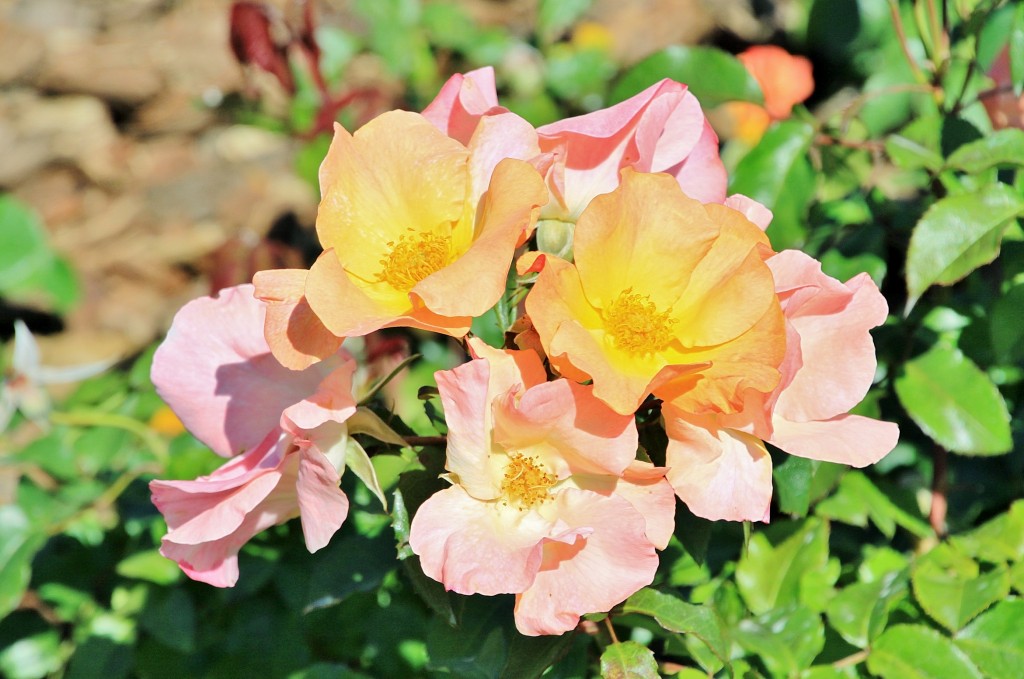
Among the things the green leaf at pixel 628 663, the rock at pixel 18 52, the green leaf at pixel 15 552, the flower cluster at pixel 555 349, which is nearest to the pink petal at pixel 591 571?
the flower cluster at pixel 555 349

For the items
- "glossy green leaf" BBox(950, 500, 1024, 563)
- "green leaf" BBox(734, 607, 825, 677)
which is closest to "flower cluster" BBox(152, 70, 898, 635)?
"green leaf" BBox(734, 607, 825, 677)

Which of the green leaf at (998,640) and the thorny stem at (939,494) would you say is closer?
the green leaf at (998,640)

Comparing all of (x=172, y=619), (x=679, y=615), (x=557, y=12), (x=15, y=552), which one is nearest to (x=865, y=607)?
(x=679, y=615)

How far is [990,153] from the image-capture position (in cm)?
95

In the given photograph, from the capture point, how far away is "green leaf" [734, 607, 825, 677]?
921mm

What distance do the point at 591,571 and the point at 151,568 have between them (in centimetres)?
78

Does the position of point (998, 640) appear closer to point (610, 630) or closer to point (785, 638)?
point (785, 638)

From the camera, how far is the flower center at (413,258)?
0.73 m

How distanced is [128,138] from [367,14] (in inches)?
39.0

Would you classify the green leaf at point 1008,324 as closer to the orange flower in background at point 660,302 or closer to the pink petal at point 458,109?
the orange flower in background at point 660,302

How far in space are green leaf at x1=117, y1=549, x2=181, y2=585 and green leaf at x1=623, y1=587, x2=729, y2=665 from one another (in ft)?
2.31

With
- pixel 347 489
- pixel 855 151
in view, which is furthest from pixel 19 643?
pixel 855 151

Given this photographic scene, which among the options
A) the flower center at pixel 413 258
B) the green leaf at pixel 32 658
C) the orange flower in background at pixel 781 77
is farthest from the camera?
the orange flower in background at pixel 781 77

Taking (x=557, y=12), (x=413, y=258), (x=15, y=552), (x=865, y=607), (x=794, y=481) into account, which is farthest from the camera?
(x=557, y=12)
